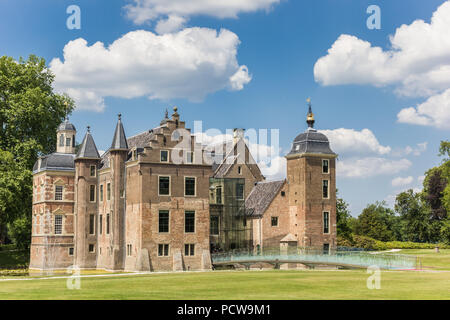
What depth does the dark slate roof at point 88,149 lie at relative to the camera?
5469cm

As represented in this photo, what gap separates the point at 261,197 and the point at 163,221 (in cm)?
1056

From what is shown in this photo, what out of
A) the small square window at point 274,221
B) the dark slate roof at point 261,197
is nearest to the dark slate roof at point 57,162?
the dark slate roof at point 261,197

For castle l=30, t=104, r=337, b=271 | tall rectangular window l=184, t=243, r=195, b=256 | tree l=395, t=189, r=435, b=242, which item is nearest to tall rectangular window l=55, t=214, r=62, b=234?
castle l=30, t=104, r=337, b=271

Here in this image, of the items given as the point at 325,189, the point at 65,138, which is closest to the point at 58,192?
the point at 65,138

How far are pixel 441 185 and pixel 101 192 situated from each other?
52383mm

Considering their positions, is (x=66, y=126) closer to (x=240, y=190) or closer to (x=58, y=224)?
(x=58, y=224)

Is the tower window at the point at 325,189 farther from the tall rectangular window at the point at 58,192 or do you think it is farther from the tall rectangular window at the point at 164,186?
the tall rectangular window at the point at 58,192

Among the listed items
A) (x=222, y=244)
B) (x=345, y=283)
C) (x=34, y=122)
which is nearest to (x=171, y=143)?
(x=222, y=244)

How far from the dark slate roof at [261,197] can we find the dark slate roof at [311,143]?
342 centimetres

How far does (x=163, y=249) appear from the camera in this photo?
161 ft

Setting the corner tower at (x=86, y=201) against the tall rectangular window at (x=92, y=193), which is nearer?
the corner tower at (x=86, y=201)

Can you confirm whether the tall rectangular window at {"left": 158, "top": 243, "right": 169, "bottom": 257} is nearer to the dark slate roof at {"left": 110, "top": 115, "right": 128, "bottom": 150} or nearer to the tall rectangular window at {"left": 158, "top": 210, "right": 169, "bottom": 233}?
the tall rectangular window at {"left": 158, "top": 210, "right": 169, "bottom": 233}
